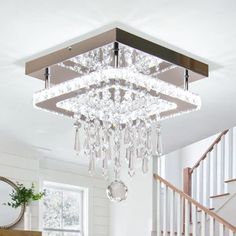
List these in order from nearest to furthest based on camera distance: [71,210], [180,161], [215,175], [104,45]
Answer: [104,45]
[71,210]
[215,175]
[180,161]

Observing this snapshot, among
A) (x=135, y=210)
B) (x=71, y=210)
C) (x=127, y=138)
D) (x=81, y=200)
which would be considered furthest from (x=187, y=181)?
(x=127, y=138)

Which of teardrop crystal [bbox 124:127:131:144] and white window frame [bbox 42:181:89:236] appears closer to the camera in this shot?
teardrop crystal [bbox 124:127:131:144]

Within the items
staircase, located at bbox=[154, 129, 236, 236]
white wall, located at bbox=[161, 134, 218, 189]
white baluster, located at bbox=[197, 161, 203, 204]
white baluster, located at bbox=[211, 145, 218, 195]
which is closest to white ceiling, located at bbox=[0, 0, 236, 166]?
staircase, located at bbox=[154, 129, 236, 236]

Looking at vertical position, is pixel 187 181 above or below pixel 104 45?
below

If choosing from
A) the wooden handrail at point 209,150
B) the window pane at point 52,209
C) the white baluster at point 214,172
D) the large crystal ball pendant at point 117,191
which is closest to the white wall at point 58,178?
the window pane at point 52,209

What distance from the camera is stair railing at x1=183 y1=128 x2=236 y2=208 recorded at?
8195mm

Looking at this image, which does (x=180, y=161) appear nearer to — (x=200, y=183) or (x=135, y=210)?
(x=200, y=183)

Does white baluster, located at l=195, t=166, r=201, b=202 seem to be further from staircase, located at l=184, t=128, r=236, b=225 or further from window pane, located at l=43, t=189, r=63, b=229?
window pane, located at l=43, t=189, r=63, b=229

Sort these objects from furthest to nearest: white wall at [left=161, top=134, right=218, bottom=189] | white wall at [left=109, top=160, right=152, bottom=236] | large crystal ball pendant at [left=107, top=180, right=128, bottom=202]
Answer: white wall at [left=161, top=134, right=218, bottom=189]
white wall at [left=109, top=160, right=152, bottom=236]
large crystal ball pendant at [left=107, top=180, right=128, bottom=202]

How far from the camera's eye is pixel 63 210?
24.7 feet

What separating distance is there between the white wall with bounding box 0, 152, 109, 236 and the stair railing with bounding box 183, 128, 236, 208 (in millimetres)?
1387

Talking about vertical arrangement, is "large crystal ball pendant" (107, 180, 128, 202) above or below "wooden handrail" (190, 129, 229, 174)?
below

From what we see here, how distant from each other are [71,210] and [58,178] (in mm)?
548

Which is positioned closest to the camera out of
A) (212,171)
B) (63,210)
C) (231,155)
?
(63,210)
